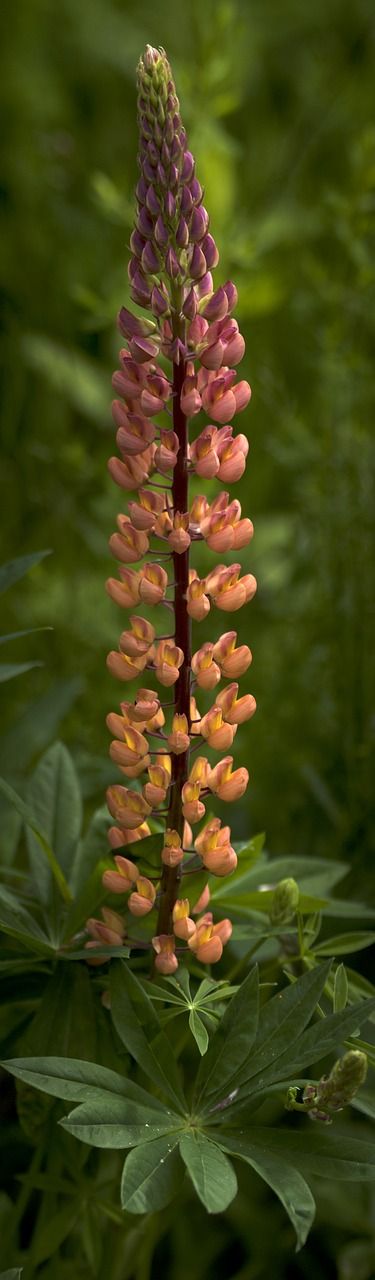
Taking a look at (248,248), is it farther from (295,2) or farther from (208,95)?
(295,2)

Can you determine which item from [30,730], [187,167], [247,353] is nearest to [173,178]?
[187,167]

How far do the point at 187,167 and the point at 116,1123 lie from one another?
1.77 ft

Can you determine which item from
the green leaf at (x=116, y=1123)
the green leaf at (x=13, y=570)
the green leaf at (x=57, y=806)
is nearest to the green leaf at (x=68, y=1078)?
the green leaf at (x=116, y=1123)

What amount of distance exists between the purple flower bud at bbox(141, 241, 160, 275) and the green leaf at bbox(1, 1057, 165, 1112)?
1.49 ft

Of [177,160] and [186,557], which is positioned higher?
[177,160]

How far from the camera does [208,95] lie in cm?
173

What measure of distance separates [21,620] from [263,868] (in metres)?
1.02

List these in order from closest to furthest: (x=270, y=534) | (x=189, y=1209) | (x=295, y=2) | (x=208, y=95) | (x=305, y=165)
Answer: (x=189, y=1209) → (x=208, y=95) → (x=270, y=534) → (x=305, y=165) → (x=295, y=2)

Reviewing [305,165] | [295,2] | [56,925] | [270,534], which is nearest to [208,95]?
[270,534]

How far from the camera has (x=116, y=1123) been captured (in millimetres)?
711

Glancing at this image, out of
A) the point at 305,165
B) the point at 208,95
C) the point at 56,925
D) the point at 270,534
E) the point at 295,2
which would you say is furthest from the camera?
the point at 295,2

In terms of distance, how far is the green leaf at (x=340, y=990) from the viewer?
772 mm

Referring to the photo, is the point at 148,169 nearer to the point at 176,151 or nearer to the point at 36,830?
the point at 176,151

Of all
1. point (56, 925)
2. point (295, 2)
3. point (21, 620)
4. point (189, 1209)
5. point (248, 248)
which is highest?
point (295, 2)
